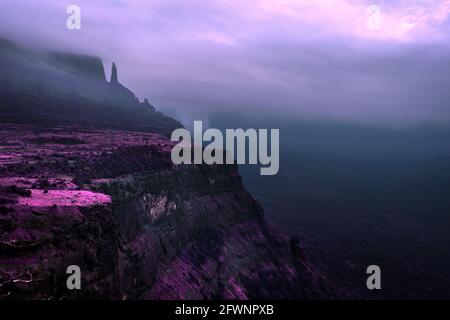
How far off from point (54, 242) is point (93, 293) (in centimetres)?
489

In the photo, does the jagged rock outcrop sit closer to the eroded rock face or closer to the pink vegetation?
the eroded rock face

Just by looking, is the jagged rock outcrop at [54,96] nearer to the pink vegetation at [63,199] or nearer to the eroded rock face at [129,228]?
the eroded rock face at [129,228]

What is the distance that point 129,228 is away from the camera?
139 ft

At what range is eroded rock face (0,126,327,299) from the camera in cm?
2303

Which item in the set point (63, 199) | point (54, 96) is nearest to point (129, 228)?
point (63, 199)

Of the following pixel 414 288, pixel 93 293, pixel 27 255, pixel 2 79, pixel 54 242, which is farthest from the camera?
pixel 2 79

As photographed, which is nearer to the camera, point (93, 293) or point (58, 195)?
point (93, 293)

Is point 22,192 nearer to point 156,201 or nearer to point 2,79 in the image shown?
point 156,201

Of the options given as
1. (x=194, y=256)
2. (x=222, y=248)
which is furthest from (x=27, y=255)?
(x=222, y=248)

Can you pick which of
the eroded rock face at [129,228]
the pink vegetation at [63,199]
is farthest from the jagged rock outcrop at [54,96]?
the pink vegetation at [63,199]

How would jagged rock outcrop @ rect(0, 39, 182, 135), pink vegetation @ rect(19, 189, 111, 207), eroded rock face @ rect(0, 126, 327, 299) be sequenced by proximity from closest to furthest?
eroded rock face @ rect(0, 126, 327, 299), pink vegetation @ rect(19, 189, 111, 207), jagged rock outcrop @ rect(0, 39, 182, 135)

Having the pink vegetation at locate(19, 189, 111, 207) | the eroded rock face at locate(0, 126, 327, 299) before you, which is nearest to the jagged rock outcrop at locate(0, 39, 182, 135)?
the eroded rock face at locate(0, 126, 327, 299)

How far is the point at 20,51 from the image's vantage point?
174m

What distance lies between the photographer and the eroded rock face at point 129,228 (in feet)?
75.6
